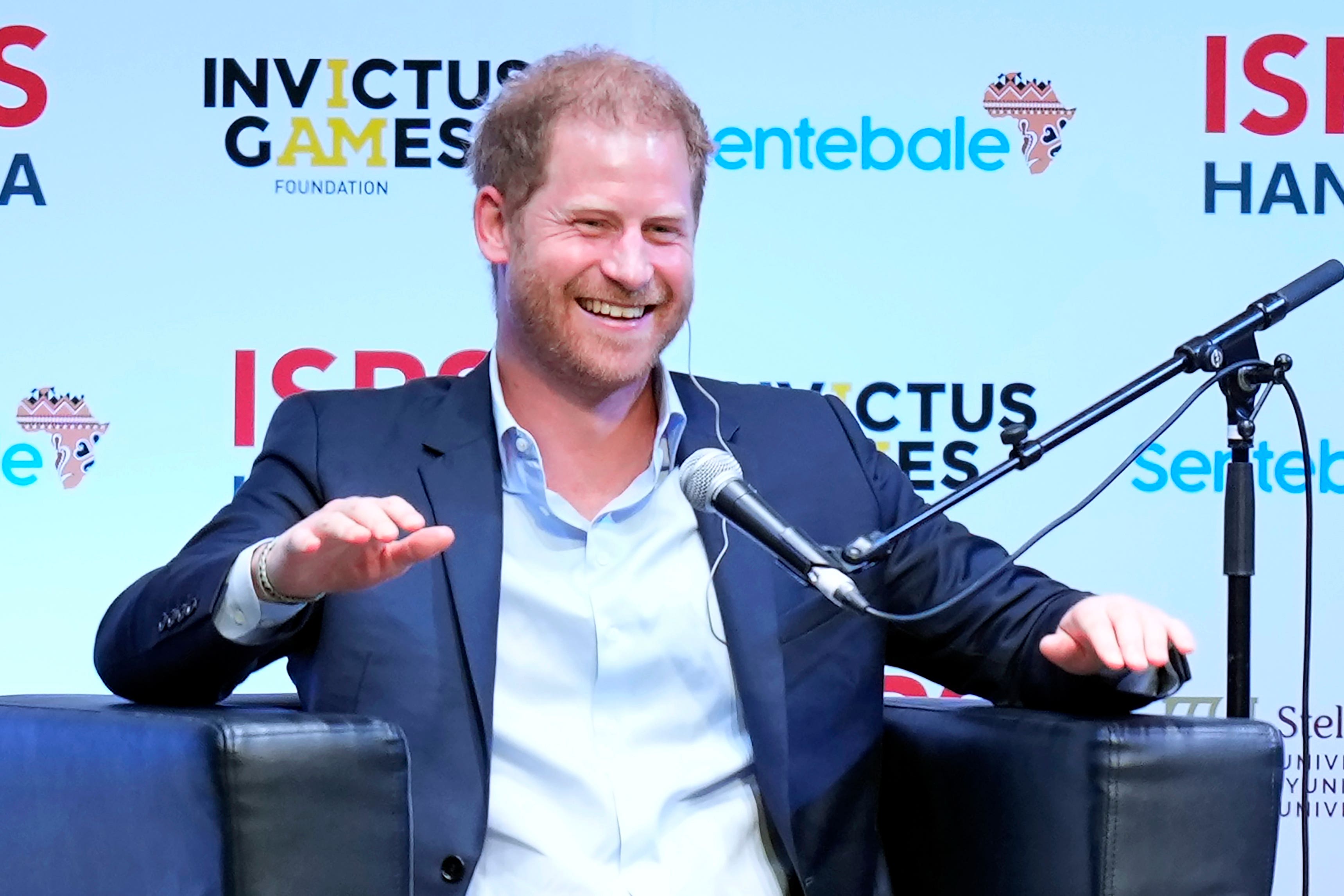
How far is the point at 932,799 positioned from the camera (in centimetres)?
188

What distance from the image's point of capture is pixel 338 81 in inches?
124

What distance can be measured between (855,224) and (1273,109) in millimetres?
802

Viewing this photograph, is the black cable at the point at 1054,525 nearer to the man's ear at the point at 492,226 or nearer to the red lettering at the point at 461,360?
the man's ear at the point at 492,226

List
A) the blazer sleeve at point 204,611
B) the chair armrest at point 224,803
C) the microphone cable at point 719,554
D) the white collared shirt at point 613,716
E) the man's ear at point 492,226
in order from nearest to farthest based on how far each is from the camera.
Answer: the chair armrest at point 224,803 → the blazer sleeve at point 204,611 → the white collared shirt at point 613,716 → the microphone cable at point 719,554 → the man's ear at point 492,226

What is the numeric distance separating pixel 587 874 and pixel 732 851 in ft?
0.55

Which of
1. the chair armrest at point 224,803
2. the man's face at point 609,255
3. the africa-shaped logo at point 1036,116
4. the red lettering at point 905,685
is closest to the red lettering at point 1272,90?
the africa-shaped logo at point 1036,116

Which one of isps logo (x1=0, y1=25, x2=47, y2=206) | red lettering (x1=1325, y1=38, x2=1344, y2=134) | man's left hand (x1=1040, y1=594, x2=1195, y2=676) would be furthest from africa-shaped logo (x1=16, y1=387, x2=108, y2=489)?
red lettering (x1=1325, y1=38, x2=1344, y2=134)

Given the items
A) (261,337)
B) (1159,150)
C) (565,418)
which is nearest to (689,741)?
(565,418)

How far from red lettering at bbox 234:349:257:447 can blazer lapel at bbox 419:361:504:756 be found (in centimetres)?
113

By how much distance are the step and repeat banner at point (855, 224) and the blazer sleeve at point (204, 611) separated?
1.18m

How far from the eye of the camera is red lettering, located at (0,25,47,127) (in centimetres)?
316

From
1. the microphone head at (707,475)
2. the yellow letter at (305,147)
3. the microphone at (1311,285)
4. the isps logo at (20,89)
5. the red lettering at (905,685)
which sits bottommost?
the red lettering at (905,685)

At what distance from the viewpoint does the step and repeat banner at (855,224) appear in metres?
3.12

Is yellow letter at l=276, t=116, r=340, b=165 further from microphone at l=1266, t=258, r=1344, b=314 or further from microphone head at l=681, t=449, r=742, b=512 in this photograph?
microphone at l=1266, t=258, r=1344, b=314
